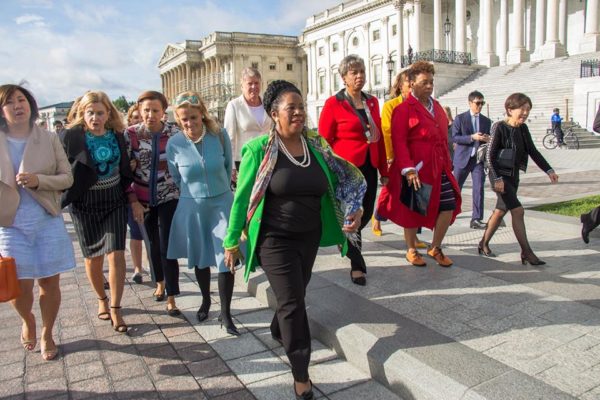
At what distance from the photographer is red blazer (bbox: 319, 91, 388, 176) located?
4.84 meters

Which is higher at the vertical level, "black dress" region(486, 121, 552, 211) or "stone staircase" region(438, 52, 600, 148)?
"stone staircase" region(438, 52, 600, 148)

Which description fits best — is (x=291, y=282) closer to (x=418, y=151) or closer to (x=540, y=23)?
(x=418, y=151)

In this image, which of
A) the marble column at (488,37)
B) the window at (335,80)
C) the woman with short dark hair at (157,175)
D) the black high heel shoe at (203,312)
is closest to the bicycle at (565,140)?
the marble column at (488,37)

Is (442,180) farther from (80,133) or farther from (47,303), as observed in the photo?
(47,303)

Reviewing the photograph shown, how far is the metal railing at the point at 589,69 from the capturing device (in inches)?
981

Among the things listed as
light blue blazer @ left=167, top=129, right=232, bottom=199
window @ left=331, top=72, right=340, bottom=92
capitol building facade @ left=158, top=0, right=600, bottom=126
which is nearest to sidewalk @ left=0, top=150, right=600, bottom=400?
A: light blue blazer @ left=167, top=129, right=232, bottom=199

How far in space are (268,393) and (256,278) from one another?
2128mm

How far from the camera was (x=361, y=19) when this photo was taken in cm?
6088

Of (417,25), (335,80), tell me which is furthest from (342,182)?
(335,80)

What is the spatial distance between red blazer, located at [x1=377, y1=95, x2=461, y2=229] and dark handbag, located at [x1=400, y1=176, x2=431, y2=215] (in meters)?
0.04

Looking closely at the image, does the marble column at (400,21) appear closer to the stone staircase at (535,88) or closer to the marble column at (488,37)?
the marble column at (488,37)

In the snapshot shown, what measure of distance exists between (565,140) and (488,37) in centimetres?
2206

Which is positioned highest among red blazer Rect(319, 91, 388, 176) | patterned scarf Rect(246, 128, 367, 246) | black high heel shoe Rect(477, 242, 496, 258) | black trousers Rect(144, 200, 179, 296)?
red blazer Rect(319, 91, 388, 176)

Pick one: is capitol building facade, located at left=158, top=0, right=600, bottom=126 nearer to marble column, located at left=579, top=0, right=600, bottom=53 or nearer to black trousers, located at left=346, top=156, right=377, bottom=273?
marble column, located at left=579, top=0, right=600, bottom=53
